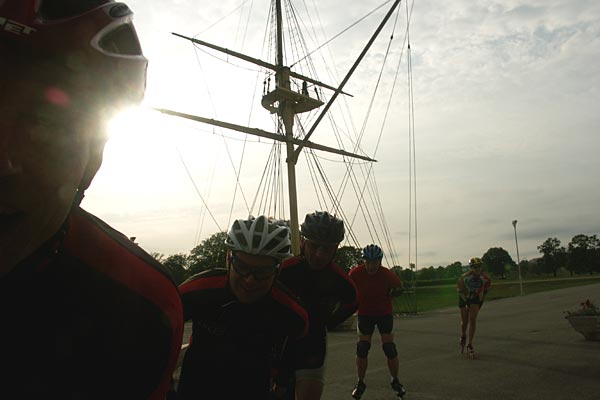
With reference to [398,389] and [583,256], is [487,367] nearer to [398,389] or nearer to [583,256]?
[398,389]

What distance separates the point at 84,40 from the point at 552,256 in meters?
152

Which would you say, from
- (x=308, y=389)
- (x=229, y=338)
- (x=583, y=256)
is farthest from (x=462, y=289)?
(x=583, y=256)

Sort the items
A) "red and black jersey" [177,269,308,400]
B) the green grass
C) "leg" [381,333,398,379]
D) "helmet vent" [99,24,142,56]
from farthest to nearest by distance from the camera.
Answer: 1. the green grass
2. "leg" [381,333,398,379]
3. "red and black jersey" [177,269,308,400]
4. "helmet vent" [99,24,142,56]

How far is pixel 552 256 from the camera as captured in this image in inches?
5113

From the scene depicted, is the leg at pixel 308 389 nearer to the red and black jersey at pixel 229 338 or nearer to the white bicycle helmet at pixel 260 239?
the red and black jersey at pixel 229 338

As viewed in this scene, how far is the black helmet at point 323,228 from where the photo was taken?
4.80 meters

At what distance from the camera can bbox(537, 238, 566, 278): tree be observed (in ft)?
419

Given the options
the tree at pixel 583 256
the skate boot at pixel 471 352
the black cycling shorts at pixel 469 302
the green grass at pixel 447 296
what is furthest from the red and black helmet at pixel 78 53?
the tree at pixel 583 256

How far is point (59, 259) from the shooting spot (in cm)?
108

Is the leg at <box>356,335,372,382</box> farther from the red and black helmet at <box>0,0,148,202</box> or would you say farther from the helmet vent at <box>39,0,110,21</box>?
the helmet vent at <box>39,0,110,21</box>

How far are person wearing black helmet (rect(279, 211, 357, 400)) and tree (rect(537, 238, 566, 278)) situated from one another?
144m

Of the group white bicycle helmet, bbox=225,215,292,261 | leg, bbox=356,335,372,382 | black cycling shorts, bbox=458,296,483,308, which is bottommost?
leg, bbox=356,335,372,382

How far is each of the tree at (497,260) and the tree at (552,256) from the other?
10.1 m

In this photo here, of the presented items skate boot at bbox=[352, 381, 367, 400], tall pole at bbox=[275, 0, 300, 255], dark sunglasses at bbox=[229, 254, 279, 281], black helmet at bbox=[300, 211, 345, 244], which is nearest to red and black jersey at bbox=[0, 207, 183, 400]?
dark sunglasses at bbox=[229, 254, 279, 281]
